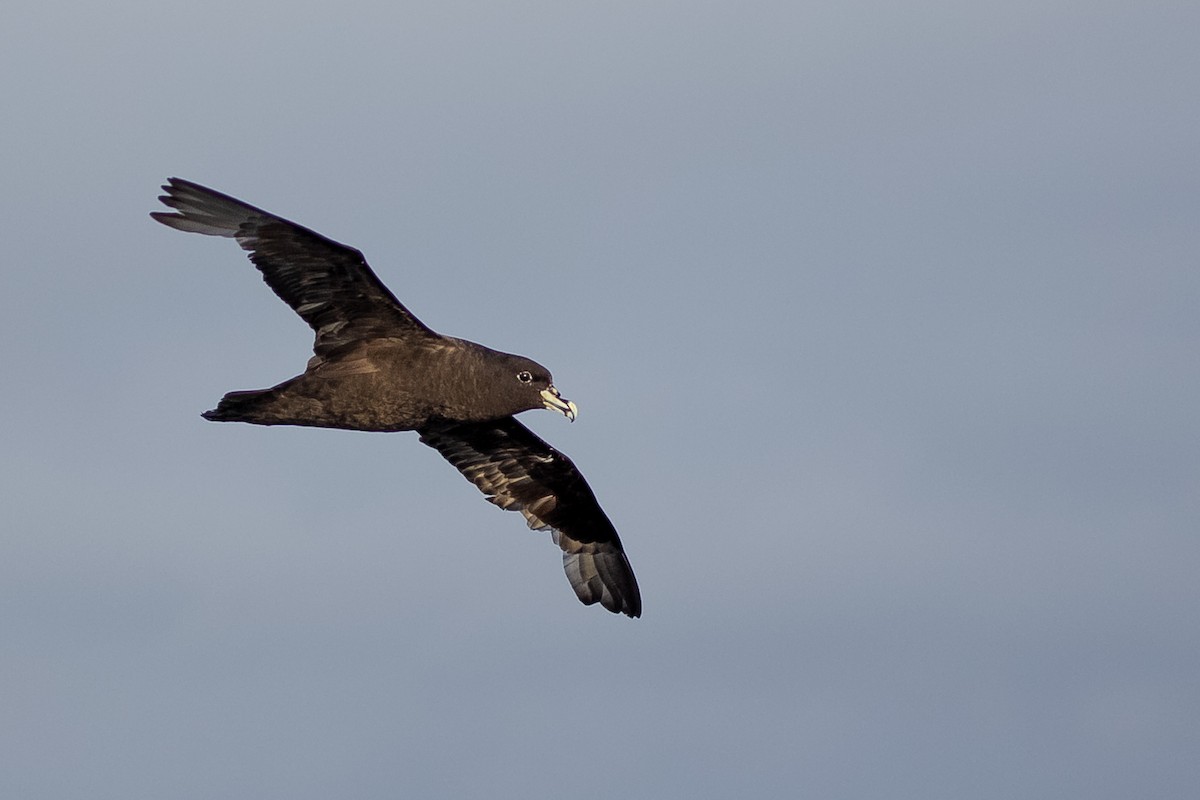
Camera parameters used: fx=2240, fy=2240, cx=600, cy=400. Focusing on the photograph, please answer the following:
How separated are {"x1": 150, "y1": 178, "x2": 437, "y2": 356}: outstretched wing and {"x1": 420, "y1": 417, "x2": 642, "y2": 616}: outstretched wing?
3.19 m

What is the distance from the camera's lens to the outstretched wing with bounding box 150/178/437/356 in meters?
20.5

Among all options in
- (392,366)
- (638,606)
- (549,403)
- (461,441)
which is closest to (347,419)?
(392,366)

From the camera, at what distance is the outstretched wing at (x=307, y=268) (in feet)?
67.2

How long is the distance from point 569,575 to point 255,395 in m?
5.84

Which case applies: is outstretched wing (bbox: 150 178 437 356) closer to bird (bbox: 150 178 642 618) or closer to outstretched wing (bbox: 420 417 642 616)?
bird (bbox: 150 178 642 618)

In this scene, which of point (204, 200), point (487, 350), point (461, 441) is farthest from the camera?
point (461, 441)

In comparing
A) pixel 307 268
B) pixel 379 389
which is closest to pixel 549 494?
pixel 379 389

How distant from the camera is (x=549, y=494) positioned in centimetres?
2520

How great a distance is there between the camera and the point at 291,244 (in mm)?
20688

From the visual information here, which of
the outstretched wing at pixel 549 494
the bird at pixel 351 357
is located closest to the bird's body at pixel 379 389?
the bird at pixel 351 357

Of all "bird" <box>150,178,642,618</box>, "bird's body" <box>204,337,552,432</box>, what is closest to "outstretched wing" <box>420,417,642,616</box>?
"bird" <box>150,178,642,618</box>

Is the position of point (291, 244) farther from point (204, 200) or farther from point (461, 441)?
point (461, 441)

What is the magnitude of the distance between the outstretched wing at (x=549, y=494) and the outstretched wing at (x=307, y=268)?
319 cm

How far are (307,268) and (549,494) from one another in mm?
5249
